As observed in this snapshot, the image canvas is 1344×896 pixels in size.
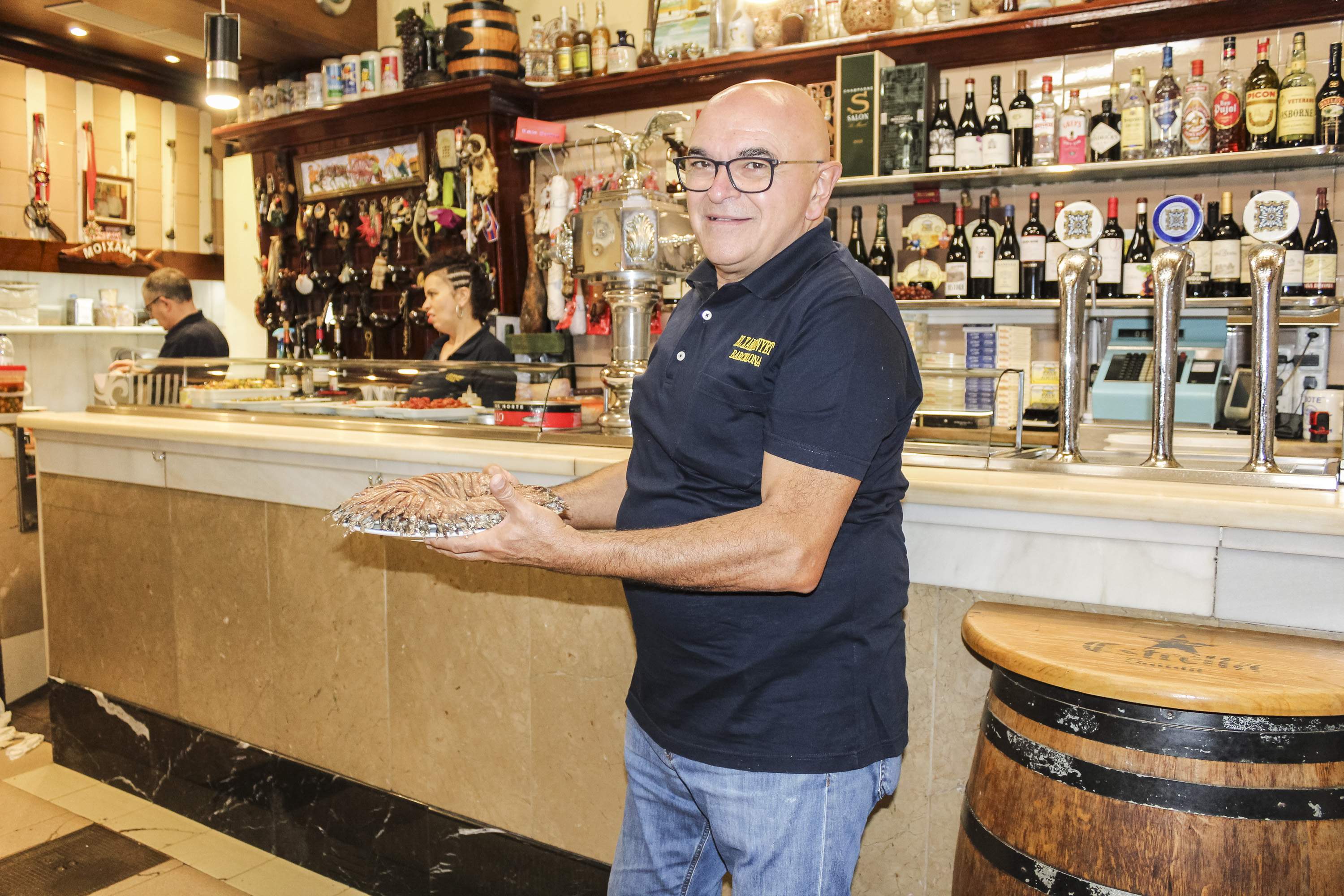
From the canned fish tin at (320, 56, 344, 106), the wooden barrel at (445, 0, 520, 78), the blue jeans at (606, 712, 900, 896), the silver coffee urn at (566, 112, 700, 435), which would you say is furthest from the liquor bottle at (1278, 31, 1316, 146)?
the canned fish tin at (320, 56, 344, 106)

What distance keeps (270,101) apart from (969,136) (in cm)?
434

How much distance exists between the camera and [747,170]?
57.5 inches

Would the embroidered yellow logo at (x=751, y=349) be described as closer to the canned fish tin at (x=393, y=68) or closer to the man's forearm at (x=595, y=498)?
the man's forearm at (x=595, y=498)

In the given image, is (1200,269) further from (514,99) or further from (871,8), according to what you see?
(514,99)

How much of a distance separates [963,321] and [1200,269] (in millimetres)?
991

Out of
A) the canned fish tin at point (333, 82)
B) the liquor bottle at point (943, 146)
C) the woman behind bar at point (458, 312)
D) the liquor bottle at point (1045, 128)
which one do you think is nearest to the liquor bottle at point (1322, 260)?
the liquor bottle at point (1045, 128)

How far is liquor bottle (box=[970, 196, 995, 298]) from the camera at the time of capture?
14.5 feet

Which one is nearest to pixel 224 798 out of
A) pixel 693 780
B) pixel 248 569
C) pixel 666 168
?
pixel 248 569

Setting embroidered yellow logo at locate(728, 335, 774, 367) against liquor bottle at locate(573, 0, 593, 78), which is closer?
embroidered yellow logo at locate(728, 335, 774, 367)

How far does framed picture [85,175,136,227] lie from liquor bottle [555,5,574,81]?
3.32 meters

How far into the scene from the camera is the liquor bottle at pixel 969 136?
4305 millimetres

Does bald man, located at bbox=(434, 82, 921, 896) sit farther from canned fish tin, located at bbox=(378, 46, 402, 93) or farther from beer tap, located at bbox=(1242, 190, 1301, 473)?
canned fish tin, located at bbox=(378, 46, 402, 93)

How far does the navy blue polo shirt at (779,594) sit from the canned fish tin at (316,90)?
5.43m

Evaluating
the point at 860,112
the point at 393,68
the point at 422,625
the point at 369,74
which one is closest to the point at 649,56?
the point at 860,112
